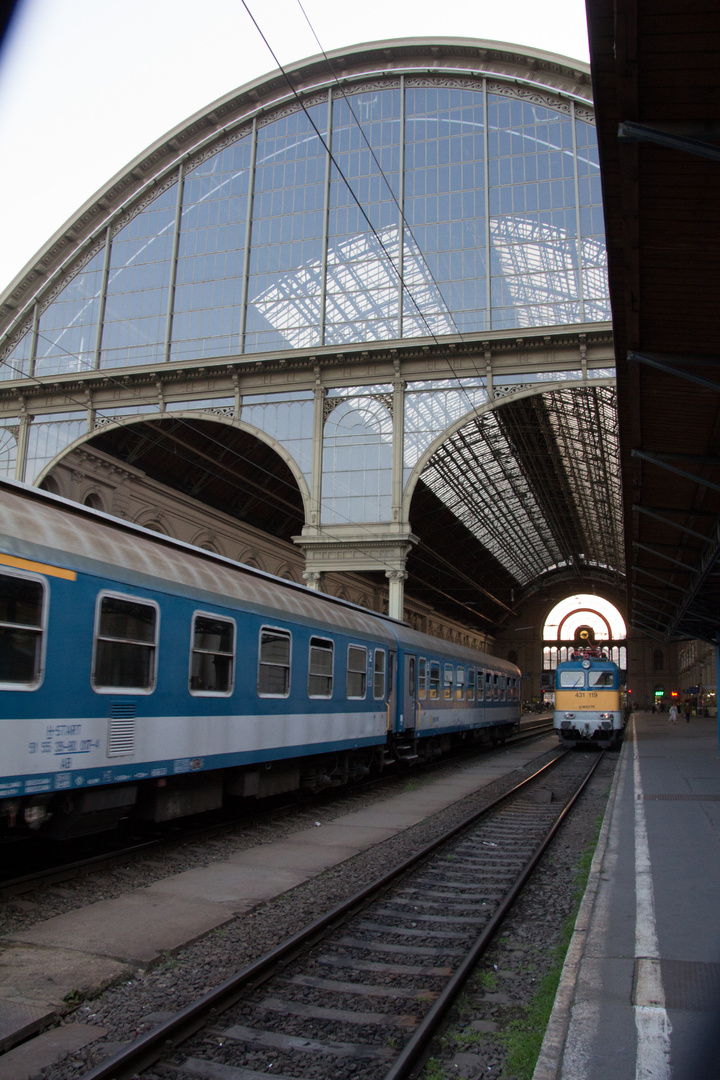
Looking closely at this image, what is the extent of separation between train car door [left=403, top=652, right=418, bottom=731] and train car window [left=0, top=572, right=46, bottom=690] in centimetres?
1127

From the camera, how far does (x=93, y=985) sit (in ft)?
17.1

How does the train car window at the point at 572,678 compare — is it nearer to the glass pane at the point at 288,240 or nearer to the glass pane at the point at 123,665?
the glass pane at the point at 288,240

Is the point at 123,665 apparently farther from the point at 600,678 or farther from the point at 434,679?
the point at 600,678

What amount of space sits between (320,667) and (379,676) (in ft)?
10.4

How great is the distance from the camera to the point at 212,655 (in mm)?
9844

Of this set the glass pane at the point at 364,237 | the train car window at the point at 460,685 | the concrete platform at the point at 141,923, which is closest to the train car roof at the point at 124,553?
the concrete platform at the point at 141,923

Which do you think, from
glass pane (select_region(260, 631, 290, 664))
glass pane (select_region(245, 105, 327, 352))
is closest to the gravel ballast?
glass pane (select_region(260, 631, 290, 664))

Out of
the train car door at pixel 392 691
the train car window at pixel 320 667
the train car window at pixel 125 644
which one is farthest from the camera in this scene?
the train car door at pixel 392 691

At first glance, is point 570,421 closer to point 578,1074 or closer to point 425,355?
point 425,355

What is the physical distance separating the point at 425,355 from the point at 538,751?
14381mm

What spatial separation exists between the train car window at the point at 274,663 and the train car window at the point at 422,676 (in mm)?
7523

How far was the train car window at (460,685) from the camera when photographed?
910 inches

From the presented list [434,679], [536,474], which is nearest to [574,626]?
[536,474]

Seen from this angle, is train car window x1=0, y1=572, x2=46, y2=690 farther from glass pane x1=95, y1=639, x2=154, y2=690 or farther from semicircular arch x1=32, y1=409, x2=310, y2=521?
semicircular arch x1=32, y1=409, x2=310, y2=521
